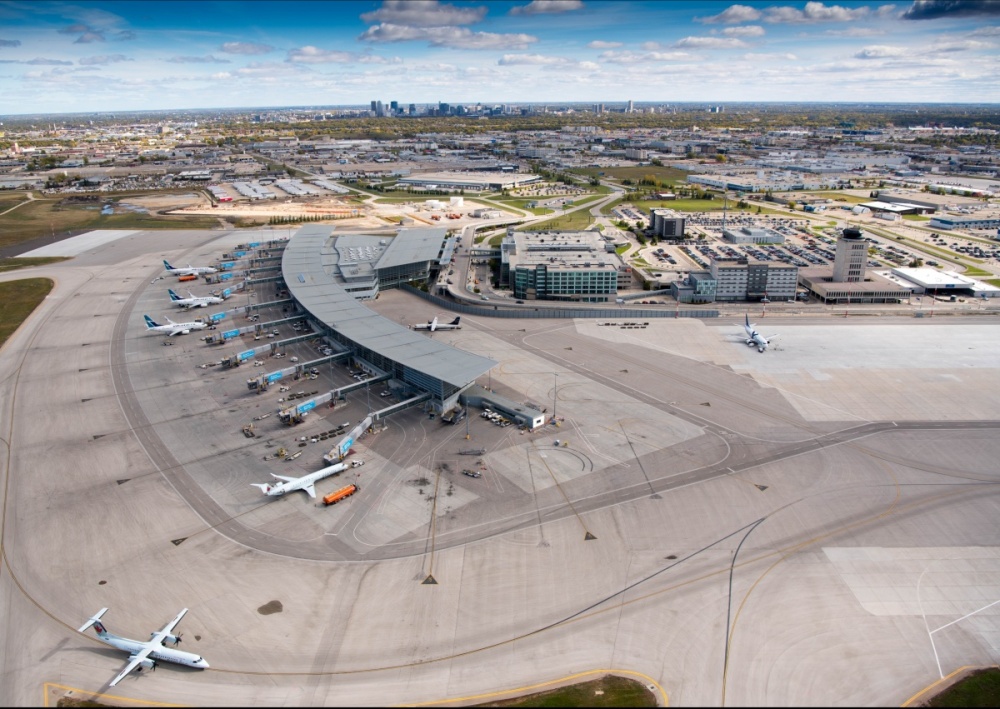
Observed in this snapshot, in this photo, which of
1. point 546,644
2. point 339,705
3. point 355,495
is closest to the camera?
point 339,705

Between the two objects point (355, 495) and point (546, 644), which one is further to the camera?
point (355, 495)

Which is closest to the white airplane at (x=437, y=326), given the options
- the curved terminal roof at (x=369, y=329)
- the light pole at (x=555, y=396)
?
the curved terminal roof at (x=369, y=329)

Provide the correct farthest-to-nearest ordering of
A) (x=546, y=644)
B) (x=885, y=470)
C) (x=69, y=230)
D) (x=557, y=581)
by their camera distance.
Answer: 1. (x=69, y=230)
2. (x=885, y=470)
3. (x=557, y=581)
4. (x=546, y=644)

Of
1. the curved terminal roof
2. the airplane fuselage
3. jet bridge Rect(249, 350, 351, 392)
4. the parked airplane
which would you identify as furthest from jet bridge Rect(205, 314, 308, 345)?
the airplane fuselage

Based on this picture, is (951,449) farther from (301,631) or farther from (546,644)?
(301,631)

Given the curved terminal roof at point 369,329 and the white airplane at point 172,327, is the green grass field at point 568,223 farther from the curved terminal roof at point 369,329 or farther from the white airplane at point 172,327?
the white airplane at point 172,327

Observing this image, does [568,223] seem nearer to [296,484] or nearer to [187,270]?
[187,270]

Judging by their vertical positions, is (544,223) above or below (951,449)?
above

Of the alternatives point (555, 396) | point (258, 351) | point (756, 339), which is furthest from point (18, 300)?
point (756, 339)

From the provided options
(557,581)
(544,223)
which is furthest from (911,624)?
(544,223)
